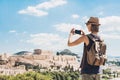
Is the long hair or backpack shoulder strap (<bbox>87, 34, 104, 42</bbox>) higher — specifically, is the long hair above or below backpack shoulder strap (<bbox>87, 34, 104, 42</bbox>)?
above

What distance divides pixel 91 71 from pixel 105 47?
0.34 metres

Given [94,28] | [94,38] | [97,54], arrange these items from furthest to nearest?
[94,28], [94,38], [97,54]

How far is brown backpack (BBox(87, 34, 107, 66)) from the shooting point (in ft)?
17.9

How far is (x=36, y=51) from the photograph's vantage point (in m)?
158

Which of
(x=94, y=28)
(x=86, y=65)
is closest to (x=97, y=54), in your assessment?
(x=86, y=65)

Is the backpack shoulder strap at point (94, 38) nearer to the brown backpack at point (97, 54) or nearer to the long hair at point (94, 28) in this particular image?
the brown backpack at point (97, 54)

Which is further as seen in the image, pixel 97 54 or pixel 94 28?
pixel 94 28

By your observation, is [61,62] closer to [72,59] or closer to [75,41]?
[72,59]

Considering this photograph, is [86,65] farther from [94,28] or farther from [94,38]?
[94,28]

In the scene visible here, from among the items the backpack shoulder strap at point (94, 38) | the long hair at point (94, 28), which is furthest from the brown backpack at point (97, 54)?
the long hair at point (94, 28)

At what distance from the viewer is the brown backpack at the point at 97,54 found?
5445mm

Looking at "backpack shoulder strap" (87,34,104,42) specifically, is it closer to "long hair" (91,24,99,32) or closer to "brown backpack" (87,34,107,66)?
"brown backpack" (87,34,107,66)

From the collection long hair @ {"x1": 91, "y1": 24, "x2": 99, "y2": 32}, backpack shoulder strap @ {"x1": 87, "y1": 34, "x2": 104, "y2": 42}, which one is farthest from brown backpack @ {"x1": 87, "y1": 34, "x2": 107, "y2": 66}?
long hair @ {"x1": 91, "y1": 24, "x2": 99, "y2": 32}

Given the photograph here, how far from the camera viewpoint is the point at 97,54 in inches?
215
